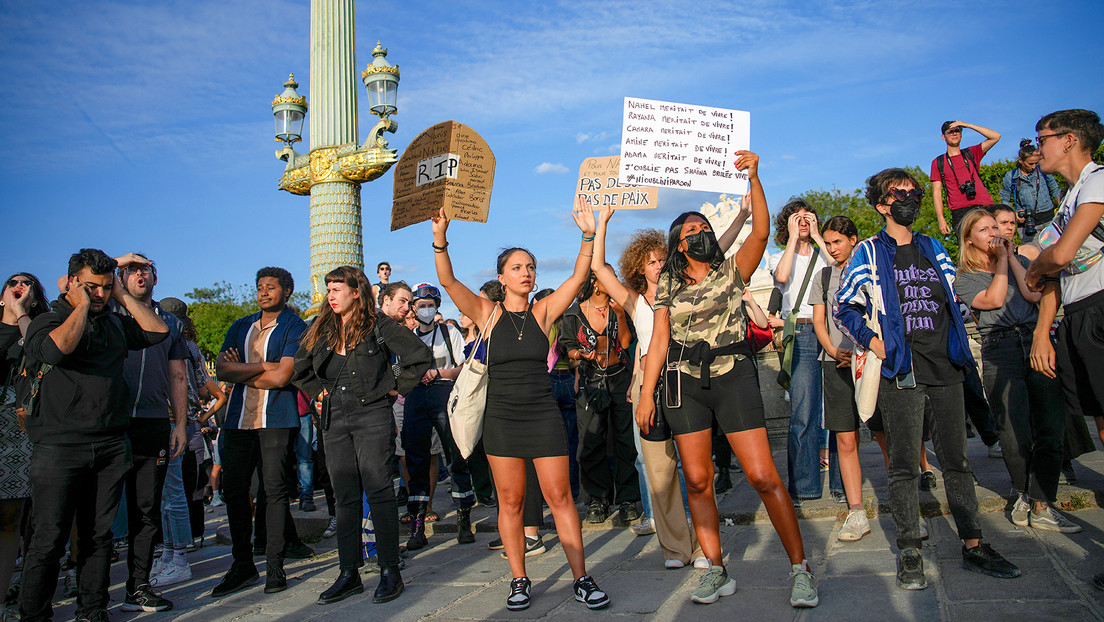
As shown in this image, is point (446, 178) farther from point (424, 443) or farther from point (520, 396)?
point (424, 443)

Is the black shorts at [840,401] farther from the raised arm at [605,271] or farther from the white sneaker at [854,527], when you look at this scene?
the raised arm at [605,271]

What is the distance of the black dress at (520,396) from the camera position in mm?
4312

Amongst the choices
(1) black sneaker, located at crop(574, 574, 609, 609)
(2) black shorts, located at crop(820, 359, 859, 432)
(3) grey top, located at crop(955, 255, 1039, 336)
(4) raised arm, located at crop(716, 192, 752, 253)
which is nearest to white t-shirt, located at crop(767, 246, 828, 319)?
(2) black shorts, located at crop(820, 359, 859, 432)

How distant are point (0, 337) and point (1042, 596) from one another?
601 cm

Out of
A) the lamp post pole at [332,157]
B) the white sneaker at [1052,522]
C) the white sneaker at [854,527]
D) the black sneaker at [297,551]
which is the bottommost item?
the black sneaker at [297,551]

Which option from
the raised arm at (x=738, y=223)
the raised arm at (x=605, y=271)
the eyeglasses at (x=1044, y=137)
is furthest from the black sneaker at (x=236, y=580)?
the eyeglasses at (x=1044, y=137)

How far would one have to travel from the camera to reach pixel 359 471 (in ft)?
15.9

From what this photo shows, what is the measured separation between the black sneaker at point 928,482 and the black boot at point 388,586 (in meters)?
3.99

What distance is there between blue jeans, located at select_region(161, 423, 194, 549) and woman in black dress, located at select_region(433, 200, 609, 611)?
2977 millimetres

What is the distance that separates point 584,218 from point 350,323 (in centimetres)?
168

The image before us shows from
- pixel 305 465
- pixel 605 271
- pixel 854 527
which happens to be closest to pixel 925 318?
pixel 854 527

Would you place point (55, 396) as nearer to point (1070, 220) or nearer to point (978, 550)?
point (978, 550)

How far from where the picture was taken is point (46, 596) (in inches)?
167

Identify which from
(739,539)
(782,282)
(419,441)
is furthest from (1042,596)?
(419,441)
